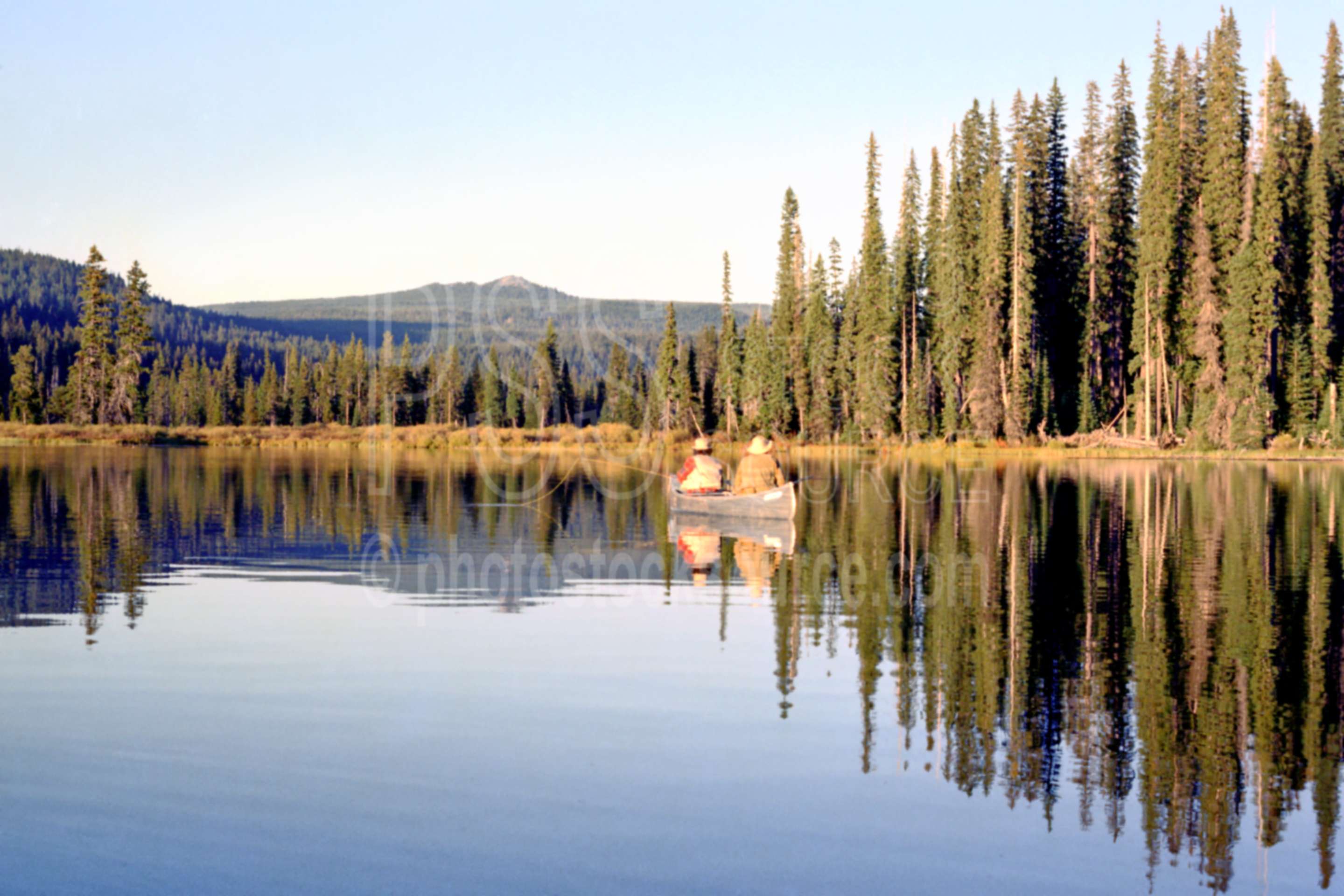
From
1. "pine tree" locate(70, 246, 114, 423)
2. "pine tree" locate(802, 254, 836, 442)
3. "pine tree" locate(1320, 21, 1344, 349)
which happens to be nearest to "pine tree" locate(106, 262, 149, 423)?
"pine tree" locate(70, 246, 114, 423)

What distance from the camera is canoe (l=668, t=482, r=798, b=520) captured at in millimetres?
33344

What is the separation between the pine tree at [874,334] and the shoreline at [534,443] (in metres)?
2.30

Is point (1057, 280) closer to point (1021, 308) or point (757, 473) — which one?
point (1021, 308)

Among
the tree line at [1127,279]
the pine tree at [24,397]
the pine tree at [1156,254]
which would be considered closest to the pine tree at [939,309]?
the tree line at [1127,279]

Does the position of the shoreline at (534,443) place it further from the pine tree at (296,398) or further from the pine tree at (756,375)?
the pine tree at (296,398)

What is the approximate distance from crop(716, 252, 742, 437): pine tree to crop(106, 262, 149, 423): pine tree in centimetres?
5268

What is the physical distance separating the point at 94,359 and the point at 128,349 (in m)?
3.16

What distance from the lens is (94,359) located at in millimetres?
111875

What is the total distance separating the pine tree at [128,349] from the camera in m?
111

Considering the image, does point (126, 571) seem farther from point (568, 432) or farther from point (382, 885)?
point (568, 432)

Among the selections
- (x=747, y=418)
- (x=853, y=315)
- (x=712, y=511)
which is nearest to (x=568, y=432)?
(x=747, y=418)

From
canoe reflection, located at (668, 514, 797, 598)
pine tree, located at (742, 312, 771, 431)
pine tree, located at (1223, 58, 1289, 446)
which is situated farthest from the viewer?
pine tree, located at (742, 312, 771, 431)

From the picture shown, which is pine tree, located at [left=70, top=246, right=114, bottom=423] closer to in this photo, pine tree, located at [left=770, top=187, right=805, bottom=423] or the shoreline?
the shoreline

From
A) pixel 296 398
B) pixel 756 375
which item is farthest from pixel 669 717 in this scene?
pixel 296 398
